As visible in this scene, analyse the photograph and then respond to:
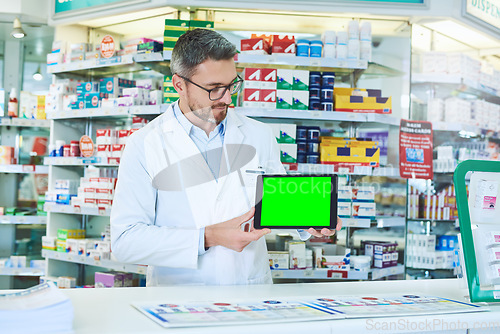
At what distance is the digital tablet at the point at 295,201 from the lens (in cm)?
177

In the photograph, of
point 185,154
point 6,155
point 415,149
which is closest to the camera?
point 185,154

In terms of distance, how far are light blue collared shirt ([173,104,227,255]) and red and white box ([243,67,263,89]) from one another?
1.75m

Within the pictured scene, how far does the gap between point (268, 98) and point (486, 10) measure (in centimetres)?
230

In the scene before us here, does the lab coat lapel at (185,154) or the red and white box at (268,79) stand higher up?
the red and white box at (268,79)

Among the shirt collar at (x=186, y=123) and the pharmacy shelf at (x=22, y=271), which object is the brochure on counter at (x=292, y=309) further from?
the pharmacy shelf at (x=22, y=271)

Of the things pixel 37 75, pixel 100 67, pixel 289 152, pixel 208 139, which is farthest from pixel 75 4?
pixel 208 139

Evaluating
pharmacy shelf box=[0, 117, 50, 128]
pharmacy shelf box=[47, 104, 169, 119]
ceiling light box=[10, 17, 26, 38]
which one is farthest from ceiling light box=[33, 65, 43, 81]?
pharmacy shelf box=[47, 104, 169, 119]

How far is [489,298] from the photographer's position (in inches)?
71.6

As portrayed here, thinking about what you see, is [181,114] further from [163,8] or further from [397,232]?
[397,232]

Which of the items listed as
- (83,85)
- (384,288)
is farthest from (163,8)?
(384,288)

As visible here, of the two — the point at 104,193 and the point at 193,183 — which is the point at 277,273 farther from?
the point at 193,183

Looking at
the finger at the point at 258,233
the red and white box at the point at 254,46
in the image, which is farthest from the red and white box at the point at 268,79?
the finger at the point at 258,233

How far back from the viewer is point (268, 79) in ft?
13.3

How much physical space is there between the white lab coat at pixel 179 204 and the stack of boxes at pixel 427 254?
2.89m
